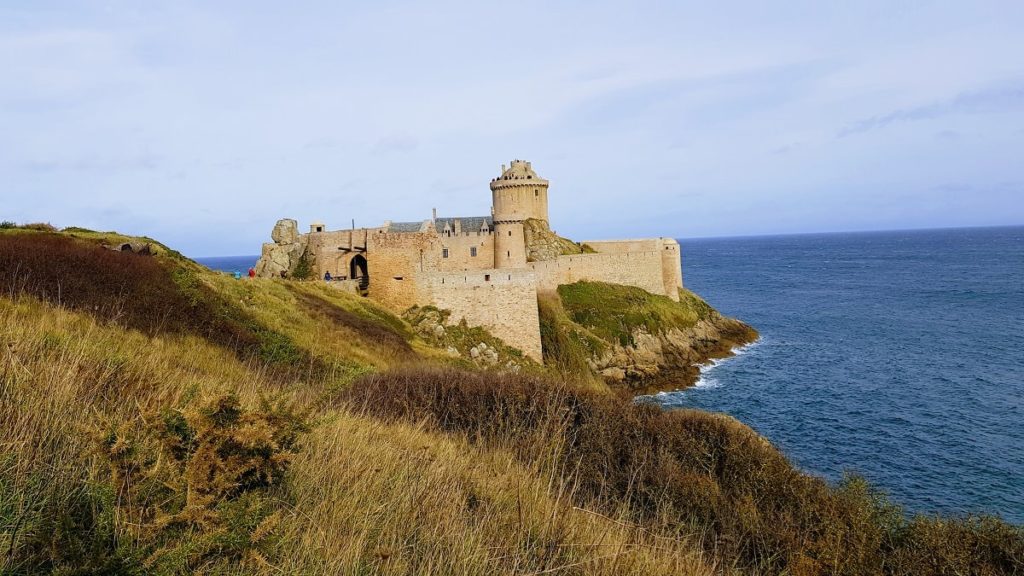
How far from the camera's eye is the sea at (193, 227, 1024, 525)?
68.4ft

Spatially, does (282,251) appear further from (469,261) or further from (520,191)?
(520,191)

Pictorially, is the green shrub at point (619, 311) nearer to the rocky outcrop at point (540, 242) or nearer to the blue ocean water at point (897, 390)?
the rocky outcrop at point (540, 242)

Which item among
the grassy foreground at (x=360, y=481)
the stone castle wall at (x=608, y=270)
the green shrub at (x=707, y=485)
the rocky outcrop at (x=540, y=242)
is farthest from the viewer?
the rocky outcrop at (x=540, y=242)

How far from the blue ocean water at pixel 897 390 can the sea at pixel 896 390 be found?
0.24 feet

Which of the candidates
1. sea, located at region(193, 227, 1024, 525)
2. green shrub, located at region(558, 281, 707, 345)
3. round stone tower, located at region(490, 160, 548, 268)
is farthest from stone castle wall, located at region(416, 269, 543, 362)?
round stone tower, located at region(490, 160, 548, 268)

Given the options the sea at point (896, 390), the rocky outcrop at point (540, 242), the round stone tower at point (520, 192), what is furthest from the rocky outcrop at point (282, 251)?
the sea at point (896, 390)

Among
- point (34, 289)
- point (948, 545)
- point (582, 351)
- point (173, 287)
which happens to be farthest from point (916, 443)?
point (34, 289)

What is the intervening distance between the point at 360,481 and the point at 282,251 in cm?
3164

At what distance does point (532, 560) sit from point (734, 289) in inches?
3337

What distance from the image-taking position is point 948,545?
8.12m

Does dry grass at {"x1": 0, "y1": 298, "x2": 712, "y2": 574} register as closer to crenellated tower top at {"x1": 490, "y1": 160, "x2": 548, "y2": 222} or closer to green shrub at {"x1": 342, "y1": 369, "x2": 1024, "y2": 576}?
green shrub at {"x1": 342, "y1": 369, "x2": 1024, "y2": 576}

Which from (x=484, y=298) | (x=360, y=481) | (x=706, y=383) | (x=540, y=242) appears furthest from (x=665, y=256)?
(x=360, y=481)

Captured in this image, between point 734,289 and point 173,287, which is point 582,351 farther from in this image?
point 734,289

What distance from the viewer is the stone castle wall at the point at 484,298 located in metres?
29.7
